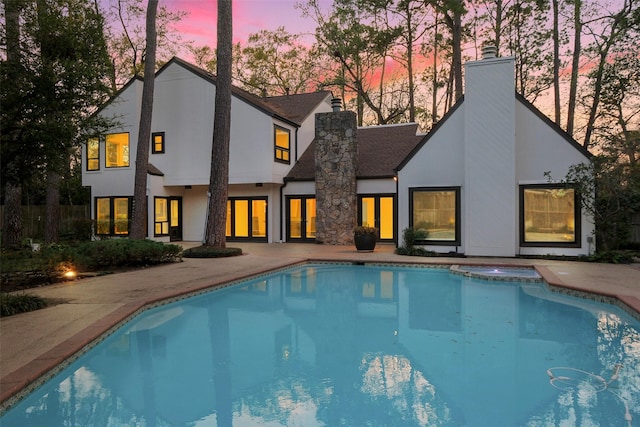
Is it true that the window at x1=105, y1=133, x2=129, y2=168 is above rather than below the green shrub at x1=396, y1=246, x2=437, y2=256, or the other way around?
above

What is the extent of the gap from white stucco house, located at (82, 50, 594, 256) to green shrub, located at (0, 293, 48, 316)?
29.5 ft

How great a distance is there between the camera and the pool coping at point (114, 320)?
3953mm

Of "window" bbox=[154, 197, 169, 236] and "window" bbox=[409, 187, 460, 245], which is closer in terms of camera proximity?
"window" bbox=[409, 187, 460, 245]

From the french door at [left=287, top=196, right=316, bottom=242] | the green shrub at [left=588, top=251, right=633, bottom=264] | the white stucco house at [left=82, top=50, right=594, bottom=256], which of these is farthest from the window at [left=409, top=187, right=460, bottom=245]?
the french door at [left=287, top=196, right=316, bottom=242]

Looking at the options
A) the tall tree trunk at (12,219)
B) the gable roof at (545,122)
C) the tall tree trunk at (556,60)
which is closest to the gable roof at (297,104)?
the gable roof at (545,122)

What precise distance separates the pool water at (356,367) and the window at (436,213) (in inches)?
214

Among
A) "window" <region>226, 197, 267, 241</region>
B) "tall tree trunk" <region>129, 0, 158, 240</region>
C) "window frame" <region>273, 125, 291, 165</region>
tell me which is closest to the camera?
"tall tree trunk" <region>129, 0, 158, 240</region>

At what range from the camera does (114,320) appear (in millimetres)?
6035

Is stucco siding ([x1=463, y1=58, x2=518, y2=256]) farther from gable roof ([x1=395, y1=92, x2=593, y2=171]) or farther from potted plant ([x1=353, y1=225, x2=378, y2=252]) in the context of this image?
potted plant ([x1=353, y1=225, x2=378, y2=252])

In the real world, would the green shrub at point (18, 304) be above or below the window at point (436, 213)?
below

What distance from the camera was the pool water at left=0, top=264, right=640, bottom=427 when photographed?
12.8ft

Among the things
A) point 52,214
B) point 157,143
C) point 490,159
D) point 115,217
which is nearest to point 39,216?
point 115,217

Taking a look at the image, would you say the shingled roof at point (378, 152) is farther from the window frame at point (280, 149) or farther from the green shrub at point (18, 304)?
the green shrub at point (18, 304)

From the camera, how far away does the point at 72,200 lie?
24.7m
